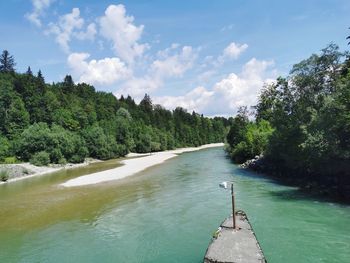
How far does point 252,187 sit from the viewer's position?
4325 cm

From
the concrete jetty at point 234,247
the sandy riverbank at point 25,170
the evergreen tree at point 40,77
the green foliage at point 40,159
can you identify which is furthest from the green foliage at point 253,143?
the evergreen tree at point 40,77

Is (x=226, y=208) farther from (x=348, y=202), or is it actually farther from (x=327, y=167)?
(x=327, y=167)

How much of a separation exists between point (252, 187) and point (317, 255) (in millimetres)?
22232

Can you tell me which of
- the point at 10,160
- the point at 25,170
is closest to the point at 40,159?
the point at 10,160

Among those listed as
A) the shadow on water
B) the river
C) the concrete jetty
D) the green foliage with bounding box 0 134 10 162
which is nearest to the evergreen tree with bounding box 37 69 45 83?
the green foliage with bounding box 0 134 10 162

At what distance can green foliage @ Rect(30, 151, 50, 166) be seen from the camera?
75.4 m

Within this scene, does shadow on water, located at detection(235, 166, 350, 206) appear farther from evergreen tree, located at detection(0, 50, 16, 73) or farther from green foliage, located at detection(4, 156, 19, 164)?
evergreen tree, located at detection(0, 50, 16, 73)

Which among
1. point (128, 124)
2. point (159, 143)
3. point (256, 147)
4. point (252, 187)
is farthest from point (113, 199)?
point (159, 143)

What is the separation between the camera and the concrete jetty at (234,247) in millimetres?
18359

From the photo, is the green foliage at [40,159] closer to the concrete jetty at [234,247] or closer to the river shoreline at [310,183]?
the river shoreline at [310,183]

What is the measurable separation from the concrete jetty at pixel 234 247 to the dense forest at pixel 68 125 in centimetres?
6193

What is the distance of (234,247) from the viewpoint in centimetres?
1986

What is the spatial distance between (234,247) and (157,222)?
1096 centimetres

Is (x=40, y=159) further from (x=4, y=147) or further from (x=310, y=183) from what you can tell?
(x=310, y=183)
